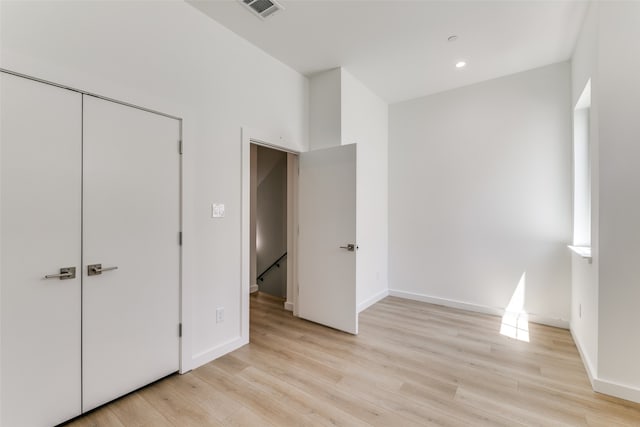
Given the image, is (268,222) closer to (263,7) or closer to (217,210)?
(217,210)

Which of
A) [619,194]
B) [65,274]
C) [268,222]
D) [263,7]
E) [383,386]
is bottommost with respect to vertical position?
[383,386]

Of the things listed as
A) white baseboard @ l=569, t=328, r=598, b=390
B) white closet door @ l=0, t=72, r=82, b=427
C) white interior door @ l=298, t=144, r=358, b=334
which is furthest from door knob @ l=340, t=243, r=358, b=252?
white closet door @ l=0, t=72, r=82, b=427

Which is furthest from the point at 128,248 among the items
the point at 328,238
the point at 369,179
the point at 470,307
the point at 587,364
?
the point at 470,307

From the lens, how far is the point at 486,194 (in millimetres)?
3754

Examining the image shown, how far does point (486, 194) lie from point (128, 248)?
13.5ft

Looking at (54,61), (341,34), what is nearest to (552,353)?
(341,34)

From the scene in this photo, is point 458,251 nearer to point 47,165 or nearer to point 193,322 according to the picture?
point 193,322

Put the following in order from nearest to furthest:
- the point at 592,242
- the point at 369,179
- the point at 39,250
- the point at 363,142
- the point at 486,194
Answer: the point at 39,250 < the point at 592,242 < the point at 486,194 < the point at 363,142 < the point at 369,179

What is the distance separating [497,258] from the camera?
3674mm

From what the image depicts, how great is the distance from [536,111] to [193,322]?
452cm

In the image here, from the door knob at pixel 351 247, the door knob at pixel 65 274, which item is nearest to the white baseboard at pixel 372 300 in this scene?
the door knob at pixel 351 247

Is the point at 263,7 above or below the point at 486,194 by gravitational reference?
above

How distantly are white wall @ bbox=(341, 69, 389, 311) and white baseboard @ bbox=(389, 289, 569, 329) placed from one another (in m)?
0.34

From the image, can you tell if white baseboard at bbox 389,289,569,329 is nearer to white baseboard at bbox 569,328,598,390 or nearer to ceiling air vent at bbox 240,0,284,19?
white baseboard at bbox 569,328,598,390
